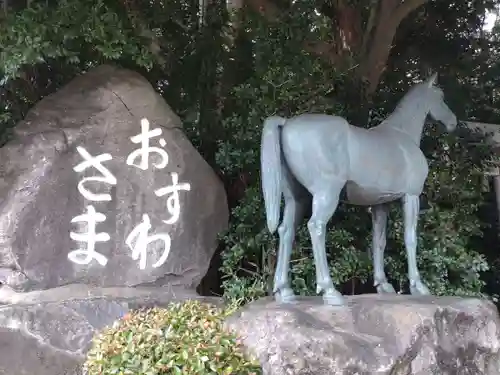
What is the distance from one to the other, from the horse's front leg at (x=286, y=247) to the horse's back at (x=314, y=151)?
0.24 metres

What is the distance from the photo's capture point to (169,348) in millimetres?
2760

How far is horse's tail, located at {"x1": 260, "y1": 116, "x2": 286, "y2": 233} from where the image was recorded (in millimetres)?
3178

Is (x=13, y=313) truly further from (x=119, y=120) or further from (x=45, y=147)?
(x=119, y=120)

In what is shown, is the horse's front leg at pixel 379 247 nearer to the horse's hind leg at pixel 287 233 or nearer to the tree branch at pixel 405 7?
the horse's hind leg at pixel 287 233

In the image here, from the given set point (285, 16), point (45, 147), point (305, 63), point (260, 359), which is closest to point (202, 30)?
point (285, 16)

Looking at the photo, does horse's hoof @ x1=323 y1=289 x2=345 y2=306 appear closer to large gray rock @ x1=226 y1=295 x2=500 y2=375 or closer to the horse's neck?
large gray rock @ x1=226 y1=295 x2=500 y2=375

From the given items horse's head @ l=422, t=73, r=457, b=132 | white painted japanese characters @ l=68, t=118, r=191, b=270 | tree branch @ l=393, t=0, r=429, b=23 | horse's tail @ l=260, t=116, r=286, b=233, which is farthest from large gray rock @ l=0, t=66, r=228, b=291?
tree branch @ l=393, t=0, r=429, b=23

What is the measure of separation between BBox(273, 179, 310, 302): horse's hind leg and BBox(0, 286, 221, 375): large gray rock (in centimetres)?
84

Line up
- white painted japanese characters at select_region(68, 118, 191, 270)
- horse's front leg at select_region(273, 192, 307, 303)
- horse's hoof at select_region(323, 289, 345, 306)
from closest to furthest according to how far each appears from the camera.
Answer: horse's hoof at select_region(323, 289, 345, 306)
horse's front leg at select_region(273, 192, 307, 303)
white painted japanese characters at select_region(68, 118, 191, 270)

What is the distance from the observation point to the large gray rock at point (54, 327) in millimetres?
3264

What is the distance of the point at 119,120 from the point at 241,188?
1.33m

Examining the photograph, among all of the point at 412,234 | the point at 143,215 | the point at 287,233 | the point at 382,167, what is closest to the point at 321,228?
the point at 287,233

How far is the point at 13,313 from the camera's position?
10.8 feet

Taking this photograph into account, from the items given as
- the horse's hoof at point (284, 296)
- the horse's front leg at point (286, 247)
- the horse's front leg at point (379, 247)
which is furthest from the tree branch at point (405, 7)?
the horse's hoof at point (284, 296)
